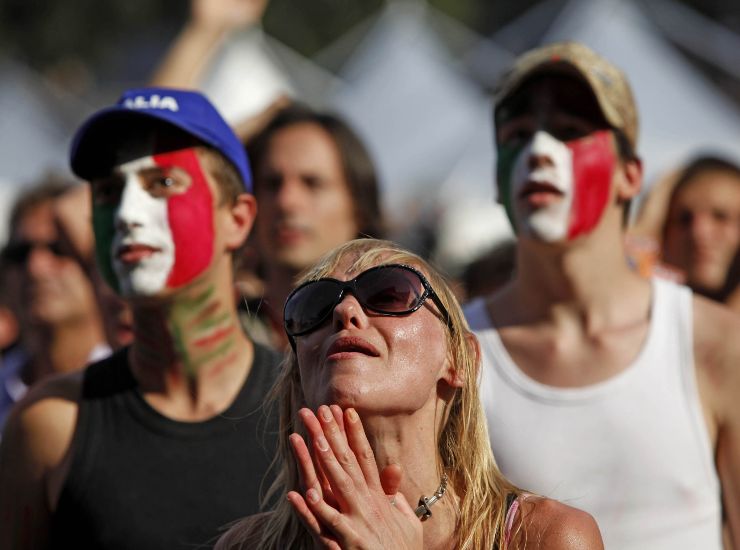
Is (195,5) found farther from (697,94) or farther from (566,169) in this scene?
(697,94)

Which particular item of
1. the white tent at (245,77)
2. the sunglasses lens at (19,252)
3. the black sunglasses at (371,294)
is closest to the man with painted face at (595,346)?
the black sunglasses at (371,294)

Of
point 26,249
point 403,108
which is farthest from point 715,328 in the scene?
point 403,108

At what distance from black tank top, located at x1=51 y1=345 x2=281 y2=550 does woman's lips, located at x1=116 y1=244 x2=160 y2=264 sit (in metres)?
0.30

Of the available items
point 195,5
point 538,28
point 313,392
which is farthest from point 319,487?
point 538,28

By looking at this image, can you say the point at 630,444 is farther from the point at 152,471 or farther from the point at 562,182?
the point at 152,471

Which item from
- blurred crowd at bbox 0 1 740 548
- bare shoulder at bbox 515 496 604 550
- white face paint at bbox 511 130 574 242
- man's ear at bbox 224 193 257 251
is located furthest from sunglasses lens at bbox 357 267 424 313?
blurred crowd at bbox 0 1 740 548

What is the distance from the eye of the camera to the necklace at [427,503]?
248 cm

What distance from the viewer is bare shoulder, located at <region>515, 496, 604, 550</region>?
7.86 ft

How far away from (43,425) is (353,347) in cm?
105

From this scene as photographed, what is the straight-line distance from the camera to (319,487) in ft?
7.31

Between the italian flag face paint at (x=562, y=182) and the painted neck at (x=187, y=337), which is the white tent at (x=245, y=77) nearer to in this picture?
the italian flag face paint at (x=562, y=182)

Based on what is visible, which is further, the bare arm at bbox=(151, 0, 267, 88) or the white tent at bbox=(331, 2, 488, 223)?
the white tent at bbox=(331, 2, 488, 223)

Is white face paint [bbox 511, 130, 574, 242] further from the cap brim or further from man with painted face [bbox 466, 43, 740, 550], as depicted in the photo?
the cap brim

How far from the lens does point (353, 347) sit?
97.0 inches
